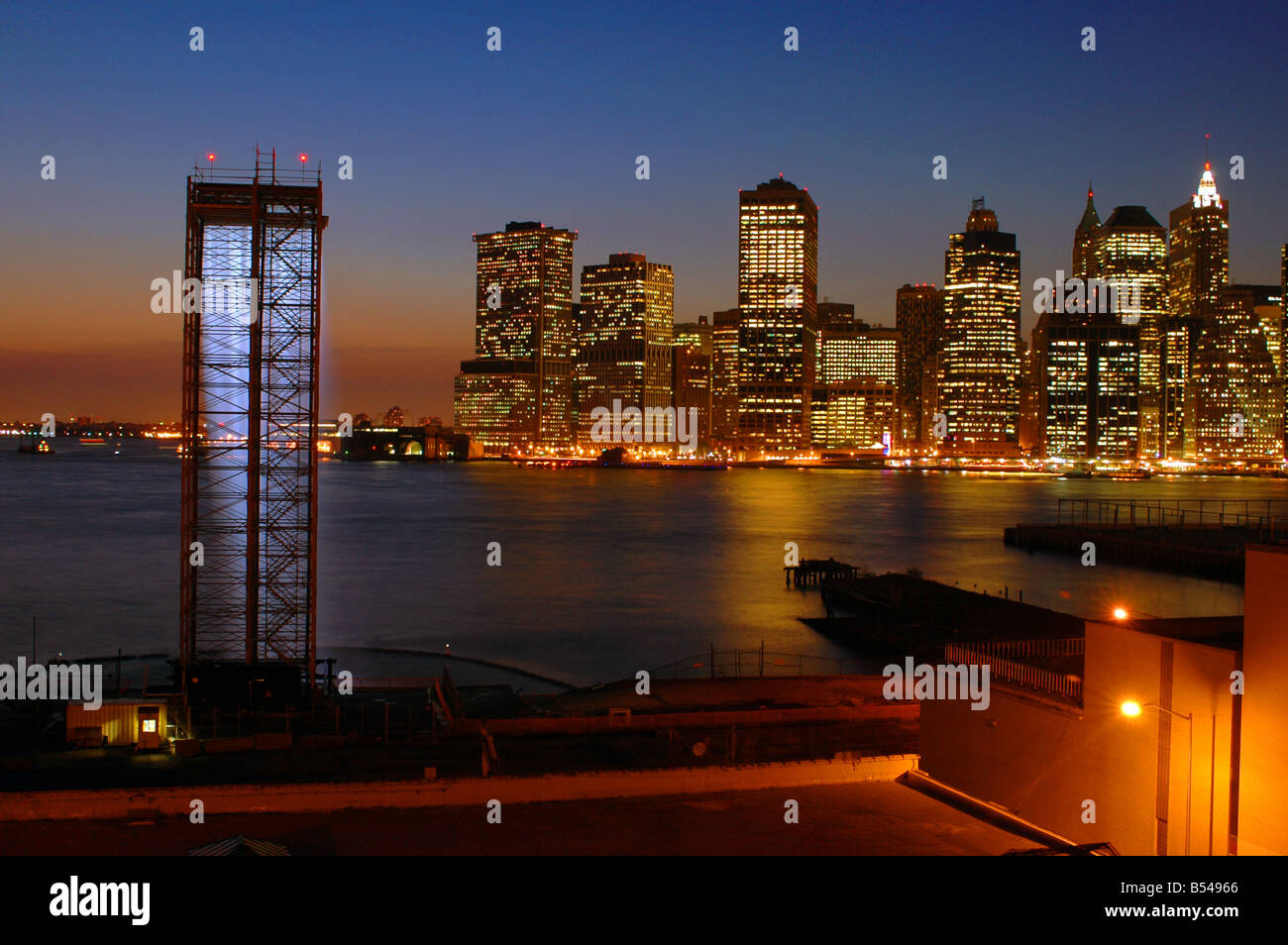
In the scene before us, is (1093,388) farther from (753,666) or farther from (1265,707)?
(1265,707)

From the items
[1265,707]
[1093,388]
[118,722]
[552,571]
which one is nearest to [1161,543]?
[552,571]

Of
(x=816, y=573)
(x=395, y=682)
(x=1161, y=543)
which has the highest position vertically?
(x=395, y=682)

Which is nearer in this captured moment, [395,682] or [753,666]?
[395,682]

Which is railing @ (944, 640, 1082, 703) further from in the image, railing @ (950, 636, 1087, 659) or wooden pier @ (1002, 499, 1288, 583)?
wooden pier @ (1002, 499, 1288, 583)

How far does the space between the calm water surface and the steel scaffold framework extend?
11421 millimetres

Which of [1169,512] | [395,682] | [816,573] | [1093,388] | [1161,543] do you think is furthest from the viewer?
[1093,388]

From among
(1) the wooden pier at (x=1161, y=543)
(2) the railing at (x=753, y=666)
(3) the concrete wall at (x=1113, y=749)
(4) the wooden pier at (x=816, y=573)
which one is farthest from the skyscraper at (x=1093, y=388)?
(3) the concrete wall at (x=1113, y=749)

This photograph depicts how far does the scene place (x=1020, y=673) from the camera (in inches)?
413

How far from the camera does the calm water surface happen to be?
3209 centimetres

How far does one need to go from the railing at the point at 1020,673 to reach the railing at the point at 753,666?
13.7 metres

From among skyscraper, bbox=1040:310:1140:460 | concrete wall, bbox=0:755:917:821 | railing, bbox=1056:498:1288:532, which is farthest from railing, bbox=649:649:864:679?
skyscraper, bbox=1040:310:1140:460

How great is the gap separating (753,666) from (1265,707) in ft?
66.3
